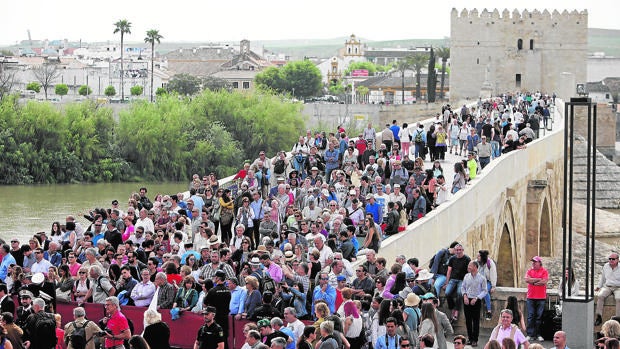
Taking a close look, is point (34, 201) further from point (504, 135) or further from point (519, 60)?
point (519, 60)

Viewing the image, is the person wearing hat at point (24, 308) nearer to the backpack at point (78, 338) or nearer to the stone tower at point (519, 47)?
the backpack at point (78, 338)

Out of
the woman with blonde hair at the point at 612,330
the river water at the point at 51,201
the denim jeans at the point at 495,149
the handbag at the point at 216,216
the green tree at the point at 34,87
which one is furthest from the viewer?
the green tree at the point at 34,87

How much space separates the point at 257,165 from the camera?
21000 mm

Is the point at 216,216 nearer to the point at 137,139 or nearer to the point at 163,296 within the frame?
the point at 163,296

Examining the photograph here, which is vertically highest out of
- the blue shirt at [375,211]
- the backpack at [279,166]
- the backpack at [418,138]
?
the backpack at [418,138]

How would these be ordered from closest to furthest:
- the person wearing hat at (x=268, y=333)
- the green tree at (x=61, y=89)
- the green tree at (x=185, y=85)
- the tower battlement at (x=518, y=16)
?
1. the person wearing hat at (x=268, y=333)
2. the tower battlement at (x=518, y=16)
3. the green tree at (x=61, y=89)
4. the green tree at (x=185, y=85)

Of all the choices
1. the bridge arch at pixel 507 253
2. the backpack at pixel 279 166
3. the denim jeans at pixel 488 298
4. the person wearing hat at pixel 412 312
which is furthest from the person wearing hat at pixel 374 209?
the bridge arch at pixel 507 253

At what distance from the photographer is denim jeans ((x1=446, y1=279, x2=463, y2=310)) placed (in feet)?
46.4

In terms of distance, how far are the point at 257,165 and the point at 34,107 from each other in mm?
40290

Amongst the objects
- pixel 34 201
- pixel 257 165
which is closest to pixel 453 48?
pixel 34 201

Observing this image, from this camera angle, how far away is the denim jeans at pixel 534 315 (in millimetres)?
13633

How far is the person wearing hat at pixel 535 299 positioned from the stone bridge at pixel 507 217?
2939 mm

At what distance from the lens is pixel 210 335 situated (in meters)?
11.5

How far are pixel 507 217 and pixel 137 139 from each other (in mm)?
33157
